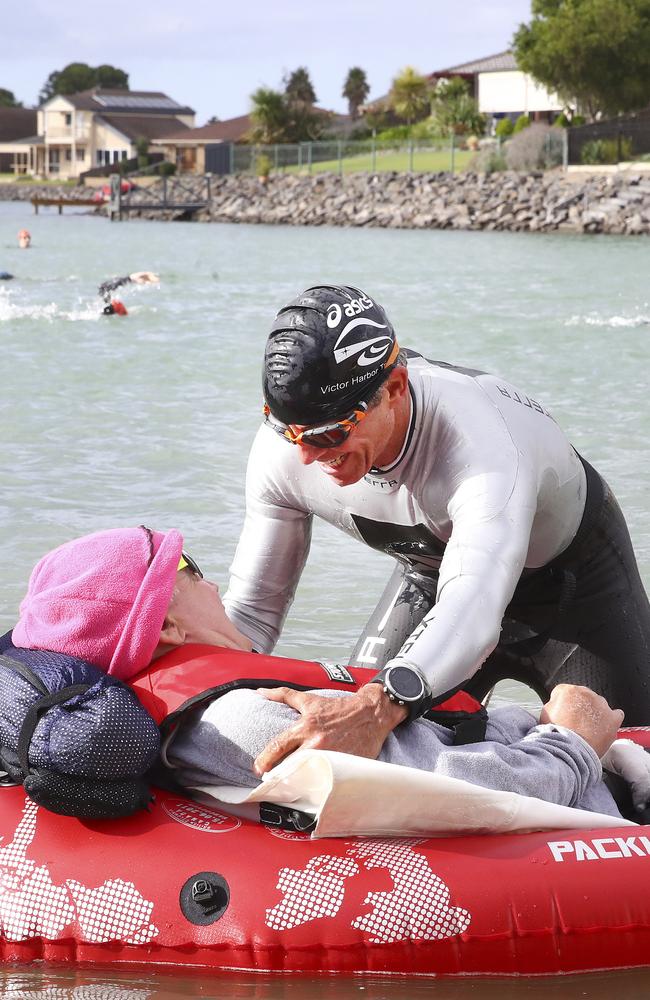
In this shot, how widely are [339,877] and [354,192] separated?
Result: 193ft

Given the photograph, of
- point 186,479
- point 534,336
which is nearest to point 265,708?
point 186,479

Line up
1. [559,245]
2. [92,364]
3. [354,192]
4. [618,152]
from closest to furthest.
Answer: [92,364], [559,245], [618,152], [354,192]

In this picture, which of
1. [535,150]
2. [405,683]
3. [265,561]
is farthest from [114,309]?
[535,150]

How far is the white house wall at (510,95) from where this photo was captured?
7588cm

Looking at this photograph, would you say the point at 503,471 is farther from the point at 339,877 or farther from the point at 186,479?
the point at 186,479

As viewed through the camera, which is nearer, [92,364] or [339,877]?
[339,877]

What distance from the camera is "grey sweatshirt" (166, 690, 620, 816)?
3037 millimetres

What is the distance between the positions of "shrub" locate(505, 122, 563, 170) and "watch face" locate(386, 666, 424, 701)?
2060 inches

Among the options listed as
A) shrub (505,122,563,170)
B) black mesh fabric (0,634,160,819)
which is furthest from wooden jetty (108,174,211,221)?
black mesh fabric (0,634,160,819)

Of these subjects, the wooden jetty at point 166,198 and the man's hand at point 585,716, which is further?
the wooden jetty at point 166,198

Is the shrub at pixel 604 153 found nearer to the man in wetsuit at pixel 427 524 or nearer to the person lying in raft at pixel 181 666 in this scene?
A: the man in wetsuit at pixel 427 524

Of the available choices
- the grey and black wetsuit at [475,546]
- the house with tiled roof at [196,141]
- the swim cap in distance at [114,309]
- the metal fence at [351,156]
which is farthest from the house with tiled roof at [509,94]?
the grey and black wetsuit at [475,546]

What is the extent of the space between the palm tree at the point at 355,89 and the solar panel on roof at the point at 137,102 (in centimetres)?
1458

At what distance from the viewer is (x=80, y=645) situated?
3.10 m
